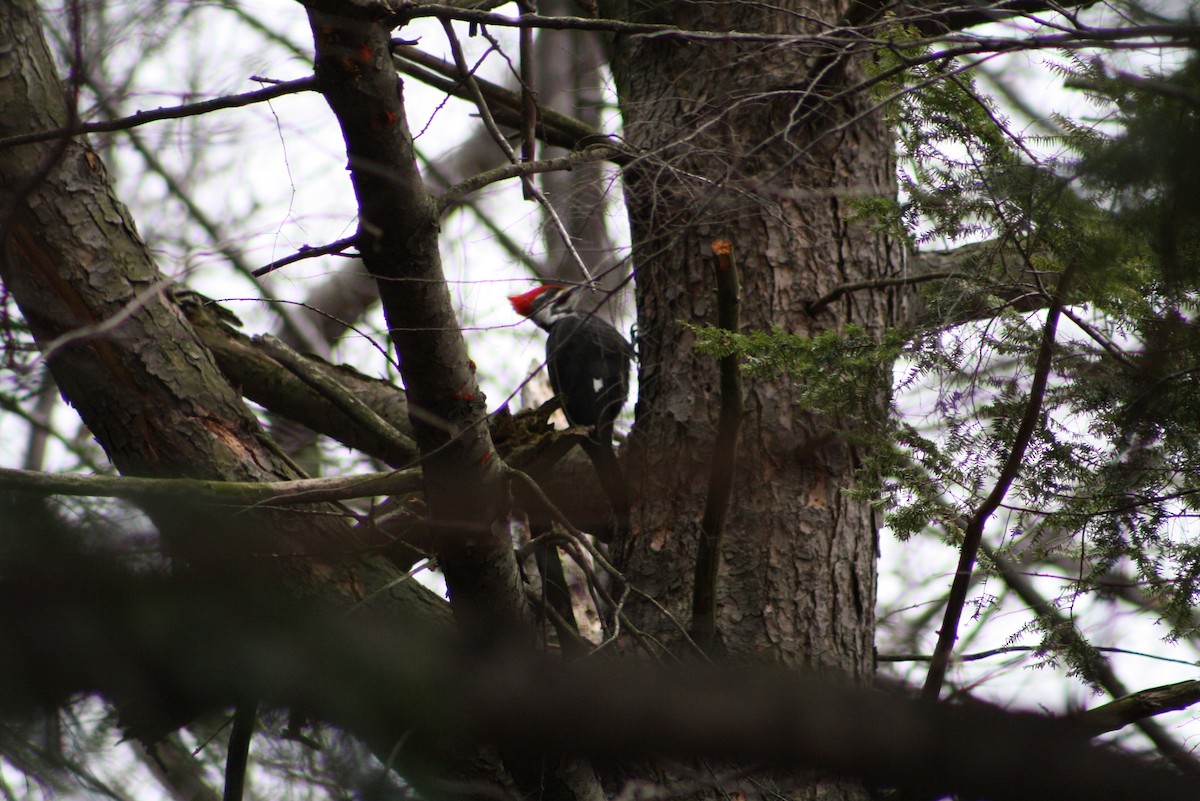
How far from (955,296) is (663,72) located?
1.62 meters

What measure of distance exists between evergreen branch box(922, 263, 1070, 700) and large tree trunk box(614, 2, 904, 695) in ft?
1.64

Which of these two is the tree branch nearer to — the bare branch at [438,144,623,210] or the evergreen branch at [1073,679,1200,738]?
the bare branch at [438,144,623,210]

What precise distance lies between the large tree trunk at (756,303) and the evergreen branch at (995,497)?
0.50 m

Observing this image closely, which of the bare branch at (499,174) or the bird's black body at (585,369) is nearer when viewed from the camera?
the bare branch at (499,174)

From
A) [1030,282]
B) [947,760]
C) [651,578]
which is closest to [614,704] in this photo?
[947,760]

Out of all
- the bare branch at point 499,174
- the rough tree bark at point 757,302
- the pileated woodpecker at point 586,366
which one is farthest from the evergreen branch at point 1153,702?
the pileated woodpecker at point 586,366

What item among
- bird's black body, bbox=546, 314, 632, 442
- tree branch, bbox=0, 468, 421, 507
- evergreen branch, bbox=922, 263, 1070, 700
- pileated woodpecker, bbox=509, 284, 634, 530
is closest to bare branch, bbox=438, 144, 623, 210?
tree branch, bbox=0, 468, 421, 507

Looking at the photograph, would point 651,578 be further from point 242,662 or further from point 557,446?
point 242,662

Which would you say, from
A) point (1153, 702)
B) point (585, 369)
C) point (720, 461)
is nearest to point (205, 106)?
point (720, 461)

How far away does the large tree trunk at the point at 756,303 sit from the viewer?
2955mm

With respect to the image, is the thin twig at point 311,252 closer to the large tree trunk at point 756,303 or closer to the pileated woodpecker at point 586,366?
the large tree trunk at point 756,303

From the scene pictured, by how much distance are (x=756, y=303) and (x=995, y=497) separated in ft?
4.28

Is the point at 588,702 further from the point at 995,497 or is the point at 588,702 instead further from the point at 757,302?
the point at 757,302

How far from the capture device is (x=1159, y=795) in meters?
0.97
